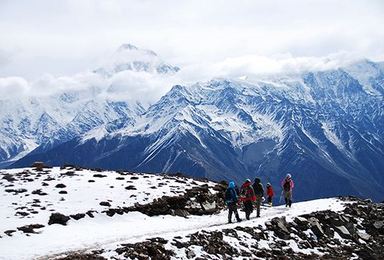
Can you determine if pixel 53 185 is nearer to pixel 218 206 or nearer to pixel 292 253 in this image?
pixel 218 206

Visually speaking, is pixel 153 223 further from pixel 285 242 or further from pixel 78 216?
pixel 285 242

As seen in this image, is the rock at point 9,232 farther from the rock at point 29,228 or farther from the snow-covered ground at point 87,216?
the rock at point 29,228

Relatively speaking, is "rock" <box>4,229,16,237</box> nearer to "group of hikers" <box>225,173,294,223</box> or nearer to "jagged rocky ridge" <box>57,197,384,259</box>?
"jagged rocky ridge" <box>57,197,384,259</box>

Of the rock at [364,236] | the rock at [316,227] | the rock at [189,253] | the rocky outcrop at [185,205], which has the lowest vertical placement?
the rock at [364,236]

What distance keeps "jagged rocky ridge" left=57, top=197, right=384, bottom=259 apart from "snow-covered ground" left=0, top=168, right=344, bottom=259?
1188 mm

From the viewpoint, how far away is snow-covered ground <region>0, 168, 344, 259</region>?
107 ft

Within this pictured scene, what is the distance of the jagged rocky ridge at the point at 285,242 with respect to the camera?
98.9 feet

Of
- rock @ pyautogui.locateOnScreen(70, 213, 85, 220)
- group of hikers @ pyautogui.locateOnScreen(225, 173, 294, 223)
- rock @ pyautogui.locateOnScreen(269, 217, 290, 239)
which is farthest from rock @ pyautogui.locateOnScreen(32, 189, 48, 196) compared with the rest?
rock @ pyautogui.locateOnScreen(269, 217, 290, 239)

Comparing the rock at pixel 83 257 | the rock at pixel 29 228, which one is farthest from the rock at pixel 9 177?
the rock at pixel 83 257

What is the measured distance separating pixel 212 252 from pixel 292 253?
6474mm

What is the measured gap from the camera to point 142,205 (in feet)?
150

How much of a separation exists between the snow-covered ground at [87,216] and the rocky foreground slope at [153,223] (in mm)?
66

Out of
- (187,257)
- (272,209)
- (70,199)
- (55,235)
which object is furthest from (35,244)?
(272,209)

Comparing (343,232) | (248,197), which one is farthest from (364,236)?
(248,197)
